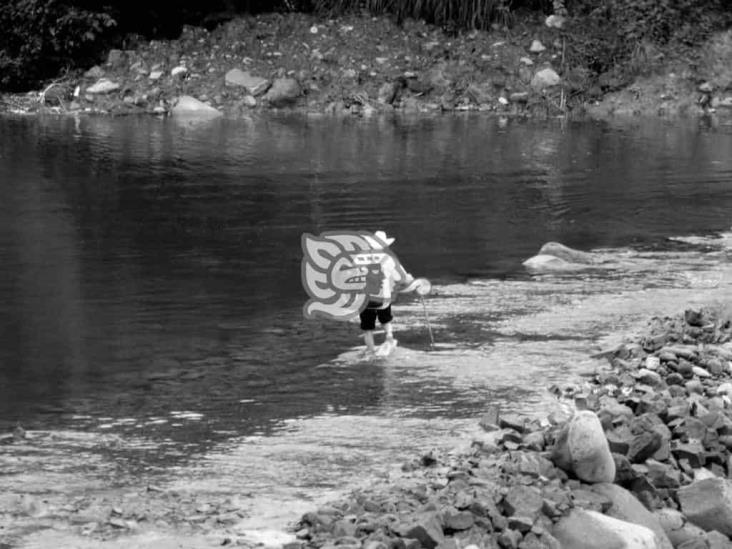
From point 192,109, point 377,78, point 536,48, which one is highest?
point 536,48

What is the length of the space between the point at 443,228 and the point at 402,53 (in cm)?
1701

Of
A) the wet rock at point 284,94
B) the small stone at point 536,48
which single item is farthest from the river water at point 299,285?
the small stone at point 536,48

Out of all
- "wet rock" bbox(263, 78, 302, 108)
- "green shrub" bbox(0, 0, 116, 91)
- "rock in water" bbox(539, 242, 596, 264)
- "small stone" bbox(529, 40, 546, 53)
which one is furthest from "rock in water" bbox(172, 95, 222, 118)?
"rock in water" bbox(539, 242, 596, 264)

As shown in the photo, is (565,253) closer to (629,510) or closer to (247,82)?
(629,510)

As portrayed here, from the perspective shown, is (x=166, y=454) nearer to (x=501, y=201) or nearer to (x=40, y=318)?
(x=40, y=318)

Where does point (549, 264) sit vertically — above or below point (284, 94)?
below

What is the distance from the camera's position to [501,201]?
67.7 ft

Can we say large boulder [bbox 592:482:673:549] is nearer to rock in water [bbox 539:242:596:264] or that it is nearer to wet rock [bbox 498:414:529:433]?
wet rock [bbox 498:414:529:433]

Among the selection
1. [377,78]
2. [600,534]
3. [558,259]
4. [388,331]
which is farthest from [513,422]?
[377,78]

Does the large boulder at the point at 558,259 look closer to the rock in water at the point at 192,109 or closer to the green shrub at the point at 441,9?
the rock in water at the point at 192,109

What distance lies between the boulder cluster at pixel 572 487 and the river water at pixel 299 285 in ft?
1.46

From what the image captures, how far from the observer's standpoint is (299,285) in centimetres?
1513

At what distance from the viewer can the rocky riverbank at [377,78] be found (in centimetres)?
3331

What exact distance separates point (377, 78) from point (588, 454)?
2635 centimetres
